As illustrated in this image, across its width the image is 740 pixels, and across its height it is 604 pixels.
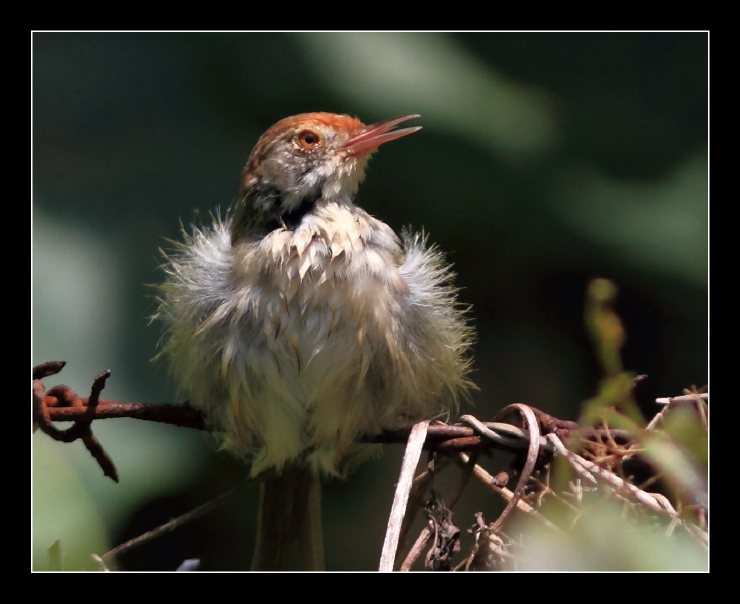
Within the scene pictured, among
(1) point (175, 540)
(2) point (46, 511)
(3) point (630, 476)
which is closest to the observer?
(3) point (630, 476)

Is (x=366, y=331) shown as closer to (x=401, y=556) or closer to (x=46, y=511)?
(x=401, y=556)

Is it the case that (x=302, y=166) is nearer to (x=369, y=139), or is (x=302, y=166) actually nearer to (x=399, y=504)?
(x=369, y=139)

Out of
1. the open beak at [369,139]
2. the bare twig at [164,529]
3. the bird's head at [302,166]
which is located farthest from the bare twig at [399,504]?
the open beak at [369,139]

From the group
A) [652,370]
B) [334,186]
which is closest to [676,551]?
[334,186]

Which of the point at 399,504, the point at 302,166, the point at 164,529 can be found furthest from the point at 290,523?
the point at 302,166

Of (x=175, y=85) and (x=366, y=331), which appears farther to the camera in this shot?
(x=175, y=85)

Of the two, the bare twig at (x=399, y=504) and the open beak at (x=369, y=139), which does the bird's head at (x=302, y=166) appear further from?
the bare twig at (x=399, y=504)

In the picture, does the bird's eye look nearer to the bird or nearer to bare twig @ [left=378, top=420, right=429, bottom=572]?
the bird

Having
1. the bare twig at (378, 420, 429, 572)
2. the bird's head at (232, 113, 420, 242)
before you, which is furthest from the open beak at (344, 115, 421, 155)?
the bare twig at (378, 420, 429, 572)
